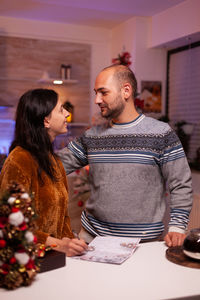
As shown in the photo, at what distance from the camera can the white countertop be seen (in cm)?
125

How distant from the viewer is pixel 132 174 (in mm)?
1994

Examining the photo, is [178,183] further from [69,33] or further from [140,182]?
[69,33]

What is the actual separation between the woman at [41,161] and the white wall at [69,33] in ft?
13.3

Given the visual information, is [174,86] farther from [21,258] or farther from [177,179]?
[21,258]

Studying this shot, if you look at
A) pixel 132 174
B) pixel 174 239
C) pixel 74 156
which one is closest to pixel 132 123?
pixel 132 174

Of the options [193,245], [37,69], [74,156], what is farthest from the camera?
[37,69]

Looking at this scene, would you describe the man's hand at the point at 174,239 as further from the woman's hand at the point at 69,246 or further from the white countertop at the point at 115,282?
the woman's hand at the point at 69,246

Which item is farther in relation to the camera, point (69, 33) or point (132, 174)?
point (69, 33)

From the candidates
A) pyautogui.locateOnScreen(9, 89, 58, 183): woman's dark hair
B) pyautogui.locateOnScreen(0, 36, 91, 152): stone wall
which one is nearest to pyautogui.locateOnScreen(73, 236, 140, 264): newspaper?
pyautogui.locateOnScreen(9, 89, 58, 183): woman's dark hair

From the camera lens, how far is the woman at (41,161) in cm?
173

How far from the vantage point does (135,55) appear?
5.40 m

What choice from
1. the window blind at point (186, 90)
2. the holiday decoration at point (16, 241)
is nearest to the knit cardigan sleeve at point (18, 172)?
the holiday decoration at point (16, 241)

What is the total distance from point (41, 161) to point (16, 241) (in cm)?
62

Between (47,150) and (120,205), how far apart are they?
0.46 meters
